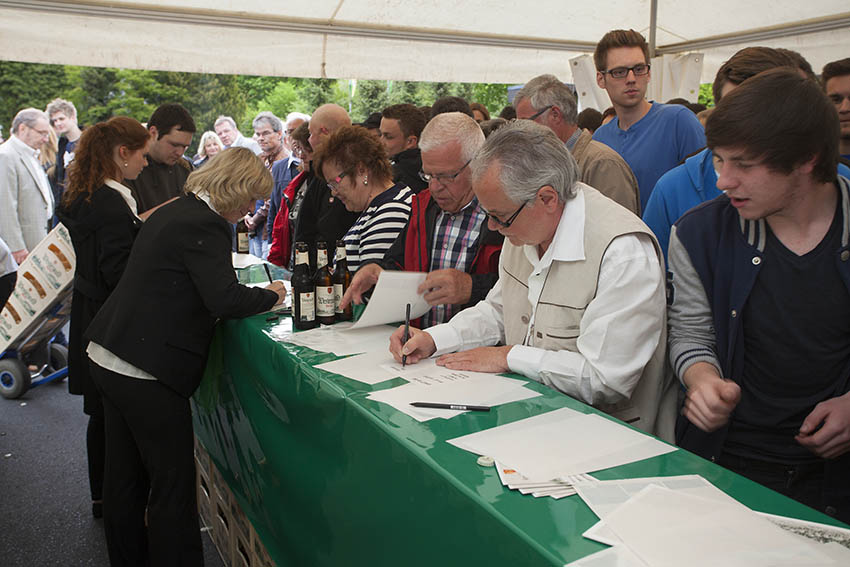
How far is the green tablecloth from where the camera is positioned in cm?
104

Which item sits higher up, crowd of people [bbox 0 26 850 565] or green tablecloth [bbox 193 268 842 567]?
crowd of people [bbox 0 26 850 565]

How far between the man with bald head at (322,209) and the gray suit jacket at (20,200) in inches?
105

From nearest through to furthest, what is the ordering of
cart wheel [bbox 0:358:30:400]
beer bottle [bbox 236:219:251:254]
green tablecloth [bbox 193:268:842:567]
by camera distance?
green tablecloth [bbox 193:268:842:567]
beer bottle [bbox 236:219:251:254]
cart wheel [bbox 0:358:30:400]

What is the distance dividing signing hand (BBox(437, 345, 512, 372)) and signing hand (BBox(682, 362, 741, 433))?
0.49m

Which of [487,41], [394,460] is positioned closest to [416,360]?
[394,460]

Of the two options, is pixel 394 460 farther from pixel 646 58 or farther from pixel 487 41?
pixel 487 41

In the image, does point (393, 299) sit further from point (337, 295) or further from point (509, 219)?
point (509, 219)

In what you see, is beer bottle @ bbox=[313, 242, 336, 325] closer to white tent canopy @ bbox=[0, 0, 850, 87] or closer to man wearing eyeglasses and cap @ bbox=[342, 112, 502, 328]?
man wearing eyeglasses and cap @ bbox=[342, 112, 502, 328]

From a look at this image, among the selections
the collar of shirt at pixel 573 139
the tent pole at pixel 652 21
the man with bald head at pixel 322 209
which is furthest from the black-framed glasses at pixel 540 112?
the tent pole at pixel 652 21

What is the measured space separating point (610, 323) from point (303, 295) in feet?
3.88

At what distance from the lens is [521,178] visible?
1641 millimetres

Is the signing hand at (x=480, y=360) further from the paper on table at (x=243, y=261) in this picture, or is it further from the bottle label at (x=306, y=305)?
the paper on table at (x=243, y=261)

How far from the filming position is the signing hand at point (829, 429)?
133cm

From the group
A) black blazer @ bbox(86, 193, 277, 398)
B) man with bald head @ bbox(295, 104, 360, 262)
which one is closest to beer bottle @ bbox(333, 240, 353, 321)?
black blazer @ bbox(86, 193, 277, 398)
